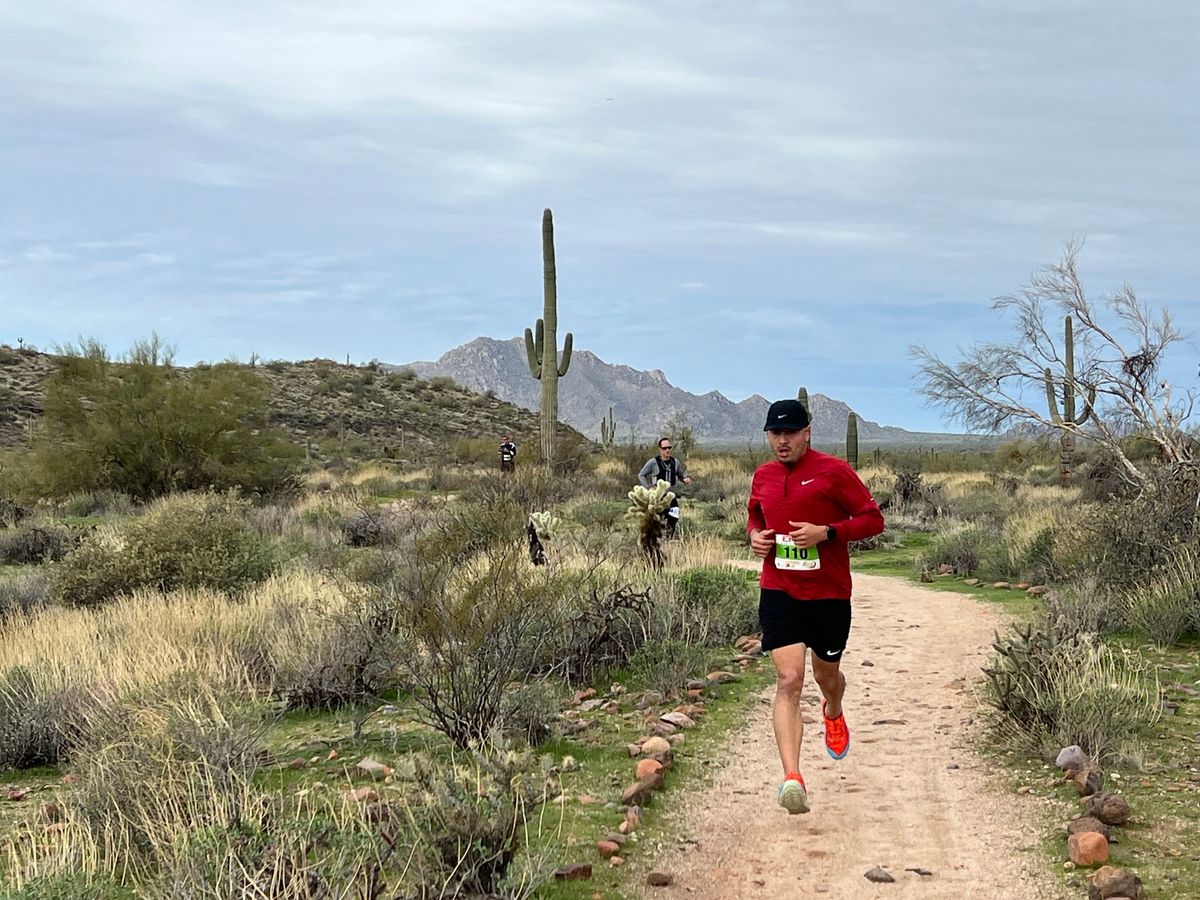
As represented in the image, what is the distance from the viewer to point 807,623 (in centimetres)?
554

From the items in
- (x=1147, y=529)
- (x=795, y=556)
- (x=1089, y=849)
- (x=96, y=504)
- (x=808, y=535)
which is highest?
(x=808, y=535)

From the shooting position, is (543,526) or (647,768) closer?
(647,768)

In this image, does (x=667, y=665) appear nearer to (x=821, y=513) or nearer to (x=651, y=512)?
(x=821, y=513)

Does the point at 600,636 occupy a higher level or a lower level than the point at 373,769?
higher

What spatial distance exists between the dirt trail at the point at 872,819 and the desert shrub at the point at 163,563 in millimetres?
7224

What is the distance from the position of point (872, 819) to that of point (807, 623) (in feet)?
3.62

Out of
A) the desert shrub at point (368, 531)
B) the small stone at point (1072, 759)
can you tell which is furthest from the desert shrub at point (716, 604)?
the desert shrub at point (368, 531)

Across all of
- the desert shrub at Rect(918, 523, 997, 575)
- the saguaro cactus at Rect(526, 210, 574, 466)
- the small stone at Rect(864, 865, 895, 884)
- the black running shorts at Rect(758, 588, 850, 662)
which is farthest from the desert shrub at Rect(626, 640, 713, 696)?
the saguaro cactus at Rect(526, 210, 574, 466)

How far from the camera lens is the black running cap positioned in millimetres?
5555

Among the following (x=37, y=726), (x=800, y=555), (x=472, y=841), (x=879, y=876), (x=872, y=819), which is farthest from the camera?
(x=37, y=726)

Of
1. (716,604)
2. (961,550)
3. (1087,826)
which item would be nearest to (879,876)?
(1087,826)

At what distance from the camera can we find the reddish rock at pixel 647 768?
6.25m

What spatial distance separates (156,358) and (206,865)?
89.3ft

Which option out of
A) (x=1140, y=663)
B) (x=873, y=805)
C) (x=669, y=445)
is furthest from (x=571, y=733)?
(x=669, y=445)
